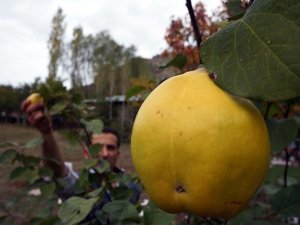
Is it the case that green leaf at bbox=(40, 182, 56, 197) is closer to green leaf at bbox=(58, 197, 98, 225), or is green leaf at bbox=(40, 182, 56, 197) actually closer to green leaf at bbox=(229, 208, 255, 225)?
green leaf at bbox=(58, 197, 98, 225)

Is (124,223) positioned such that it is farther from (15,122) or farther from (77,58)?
(77,58)

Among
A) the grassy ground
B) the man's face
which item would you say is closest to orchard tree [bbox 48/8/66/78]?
the grassy ground

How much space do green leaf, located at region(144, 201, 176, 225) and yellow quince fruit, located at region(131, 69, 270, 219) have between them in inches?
15.9

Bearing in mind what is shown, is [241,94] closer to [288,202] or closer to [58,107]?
[288,202]

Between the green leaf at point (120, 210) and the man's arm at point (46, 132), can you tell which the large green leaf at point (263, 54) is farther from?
the man's arm at point (46, 132)

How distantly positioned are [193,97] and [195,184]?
0.10 metres

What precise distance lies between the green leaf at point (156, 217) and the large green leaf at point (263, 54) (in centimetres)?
49

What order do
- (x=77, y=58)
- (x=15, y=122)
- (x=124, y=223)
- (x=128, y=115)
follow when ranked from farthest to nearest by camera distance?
(x=77, y=58) → (x=15, y=122) → (x=128, y=115) → (x=124, y=223)

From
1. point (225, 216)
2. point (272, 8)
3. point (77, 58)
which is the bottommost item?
point (225, 216)

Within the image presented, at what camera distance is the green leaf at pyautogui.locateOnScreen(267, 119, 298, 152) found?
92 cm

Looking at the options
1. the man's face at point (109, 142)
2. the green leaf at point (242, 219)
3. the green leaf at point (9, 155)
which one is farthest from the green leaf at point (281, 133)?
the man's face at point (109, 142)

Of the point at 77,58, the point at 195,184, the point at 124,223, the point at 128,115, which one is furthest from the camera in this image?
the point at 77,58

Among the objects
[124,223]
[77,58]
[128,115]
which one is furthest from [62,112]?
[77,58]

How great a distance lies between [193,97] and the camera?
0.47 metres
